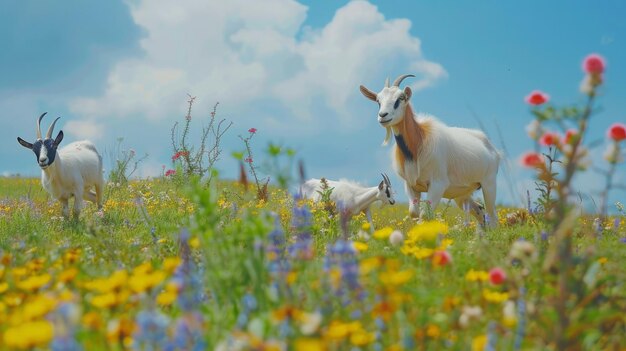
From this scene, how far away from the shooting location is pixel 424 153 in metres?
8.72

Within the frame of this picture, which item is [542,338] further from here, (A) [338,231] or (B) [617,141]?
(A) [338,231]

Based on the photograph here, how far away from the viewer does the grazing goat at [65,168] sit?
33.1 ft

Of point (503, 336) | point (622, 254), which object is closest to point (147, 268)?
point (503, 336)

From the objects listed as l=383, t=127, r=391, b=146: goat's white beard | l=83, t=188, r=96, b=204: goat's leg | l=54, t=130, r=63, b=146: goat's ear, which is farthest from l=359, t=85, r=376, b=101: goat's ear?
l=83, t=188, r=96, b=204: goat's leg

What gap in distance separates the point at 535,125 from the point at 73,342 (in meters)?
2.36

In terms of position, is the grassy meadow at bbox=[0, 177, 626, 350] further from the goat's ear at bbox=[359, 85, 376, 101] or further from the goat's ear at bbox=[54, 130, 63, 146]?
the goat's ear at bbox=[54, 130, 63, 146]

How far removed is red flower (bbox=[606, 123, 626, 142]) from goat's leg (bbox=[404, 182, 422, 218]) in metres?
5.30

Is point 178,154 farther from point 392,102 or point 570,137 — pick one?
point 570,137

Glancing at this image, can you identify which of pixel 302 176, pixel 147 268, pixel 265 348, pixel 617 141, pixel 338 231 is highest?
pixel 338 231

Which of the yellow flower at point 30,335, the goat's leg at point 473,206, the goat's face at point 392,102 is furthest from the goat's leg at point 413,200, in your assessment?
the yellow flower at point 30,335

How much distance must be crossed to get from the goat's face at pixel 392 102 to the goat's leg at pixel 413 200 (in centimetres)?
87

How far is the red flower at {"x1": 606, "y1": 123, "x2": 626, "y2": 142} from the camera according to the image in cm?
328

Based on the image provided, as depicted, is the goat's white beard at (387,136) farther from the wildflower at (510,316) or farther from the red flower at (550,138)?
the wildflower at (510,316)

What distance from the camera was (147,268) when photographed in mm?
2791
